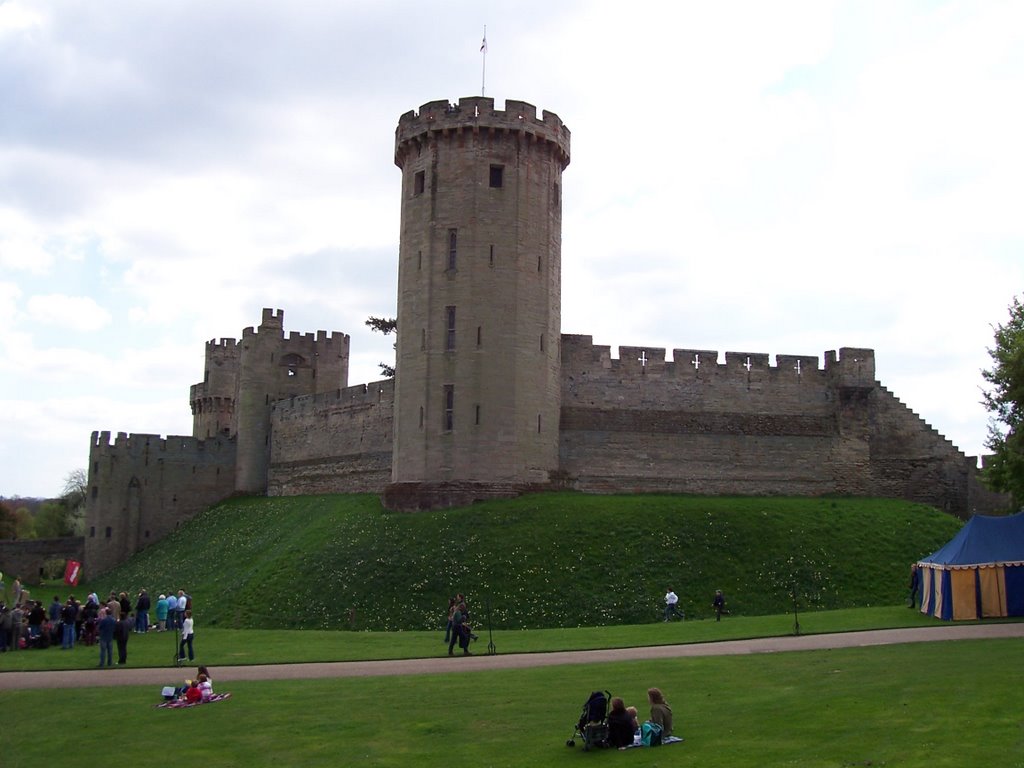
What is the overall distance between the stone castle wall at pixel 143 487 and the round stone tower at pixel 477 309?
26.3m

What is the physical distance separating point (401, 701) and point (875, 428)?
34.1m

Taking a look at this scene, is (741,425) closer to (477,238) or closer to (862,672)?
(477,238)

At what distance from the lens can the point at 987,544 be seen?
28750 millimetres

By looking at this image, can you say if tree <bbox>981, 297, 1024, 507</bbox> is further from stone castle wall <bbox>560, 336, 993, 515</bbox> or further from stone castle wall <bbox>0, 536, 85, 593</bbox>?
stone castle wall <bbox>0, 536, 85, 593</bbox>

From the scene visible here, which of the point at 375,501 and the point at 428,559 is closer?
the point at 428,559

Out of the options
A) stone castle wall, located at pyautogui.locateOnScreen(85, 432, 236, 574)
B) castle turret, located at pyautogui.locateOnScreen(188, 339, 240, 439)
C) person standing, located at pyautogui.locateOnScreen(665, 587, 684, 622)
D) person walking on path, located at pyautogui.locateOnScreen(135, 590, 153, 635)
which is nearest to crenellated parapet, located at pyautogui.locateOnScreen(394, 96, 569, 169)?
person standing, located at pyautogui.locateOnScreen(665, 587, 684, 622)

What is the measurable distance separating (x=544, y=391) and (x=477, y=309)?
4.25 m

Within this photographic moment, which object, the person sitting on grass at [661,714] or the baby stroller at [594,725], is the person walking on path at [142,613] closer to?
the baby stroller at [594,725]

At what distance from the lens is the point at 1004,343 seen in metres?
31.2

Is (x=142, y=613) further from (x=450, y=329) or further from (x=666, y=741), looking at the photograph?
(x=666, y=741)

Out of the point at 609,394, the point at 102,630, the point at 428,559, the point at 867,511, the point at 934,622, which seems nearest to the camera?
the point at 102,630

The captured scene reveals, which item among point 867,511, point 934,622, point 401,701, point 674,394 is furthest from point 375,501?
point 401,701

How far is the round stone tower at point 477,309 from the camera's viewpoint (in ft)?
135

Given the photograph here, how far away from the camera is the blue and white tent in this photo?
28.3m
